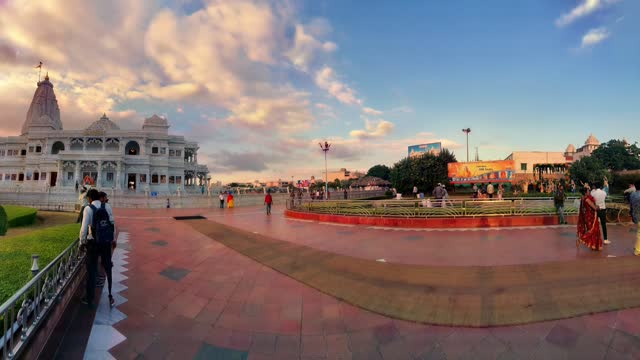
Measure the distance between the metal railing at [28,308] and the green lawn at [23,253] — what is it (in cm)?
29

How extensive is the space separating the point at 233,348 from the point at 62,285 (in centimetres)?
288

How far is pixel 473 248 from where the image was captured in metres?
7.75

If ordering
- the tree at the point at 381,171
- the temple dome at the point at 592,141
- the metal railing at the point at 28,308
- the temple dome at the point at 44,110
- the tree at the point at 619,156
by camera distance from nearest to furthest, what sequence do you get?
the metal railing at the point at 28,308 < the temple dome at the point at 44,110 < the tree at the point at 619,156 < the temple dome at the point at 592,141 < the tree at the point at 381,171

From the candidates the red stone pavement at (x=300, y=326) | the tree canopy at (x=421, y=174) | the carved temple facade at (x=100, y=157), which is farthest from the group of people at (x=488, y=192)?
the carved temple facade at (x=100, y=157)

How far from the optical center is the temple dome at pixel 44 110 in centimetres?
5441

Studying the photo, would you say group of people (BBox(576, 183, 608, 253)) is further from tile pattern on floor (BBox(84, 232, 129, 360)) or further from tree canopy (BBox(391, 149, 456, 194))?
tree canopy (BBox(391, 149, 456, 194))

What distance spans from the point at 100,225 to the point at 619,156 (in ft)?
294

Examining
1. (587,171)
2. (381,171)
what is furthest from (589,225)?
(381,171)

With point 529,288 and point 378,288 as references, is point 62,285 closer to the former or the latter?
point 378,288

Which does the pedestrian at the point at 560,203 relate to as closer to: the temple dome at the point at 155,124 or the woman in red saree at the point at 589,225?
the woman in red saree at the point at 589,225

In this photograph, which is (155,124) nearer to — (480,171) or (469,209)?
(469,209)

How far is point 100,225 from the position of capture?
4.71m

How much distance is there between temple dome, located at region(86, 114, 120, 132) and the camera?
50094 mm

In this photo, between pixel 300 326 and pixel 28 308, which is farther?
pixel 300 326
